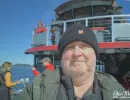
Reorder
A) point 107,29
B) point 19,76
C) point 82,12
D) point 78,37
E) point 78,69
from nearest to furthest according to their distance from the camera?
point 78,69, point 78,37, point 107,29, point 82,12, point 19,76

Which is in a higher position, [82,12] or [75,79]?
[82,12]

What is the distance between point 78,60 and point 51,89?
24cm

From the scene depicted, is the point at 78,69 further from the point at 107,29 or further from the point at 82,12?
the point at 82,12

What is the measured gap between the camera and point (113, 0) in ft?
31.2

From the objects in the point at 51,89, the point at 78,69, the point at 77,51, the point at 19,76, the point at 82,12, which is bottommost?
the point at 19,76

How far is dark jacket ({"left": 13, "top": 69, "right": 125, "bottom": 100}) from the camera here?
4.63 ft

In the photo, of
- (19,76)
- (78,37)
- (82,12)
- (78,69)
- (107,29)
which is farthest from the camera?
(19,76)

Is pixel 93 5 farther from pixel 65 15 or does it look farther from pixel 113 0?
pixel 65 15

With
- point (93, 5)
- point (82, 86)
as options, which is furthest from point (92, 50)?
point (93, 5)

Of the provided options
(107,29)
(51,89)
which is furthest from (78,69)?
(107,29)

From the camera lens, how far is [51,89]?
4.72 ft

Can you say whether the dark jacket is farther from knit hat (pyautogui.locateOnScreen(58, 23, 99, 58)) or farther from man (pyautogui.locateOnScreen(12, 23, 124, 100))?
knit hat (pyautogui.locateOnScreen(58, 23, 99, 58))

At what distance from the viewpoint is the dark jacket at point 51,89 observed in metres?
1.41

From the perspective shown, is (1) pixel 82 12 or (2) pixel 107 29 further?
(1) pixel 82 12
